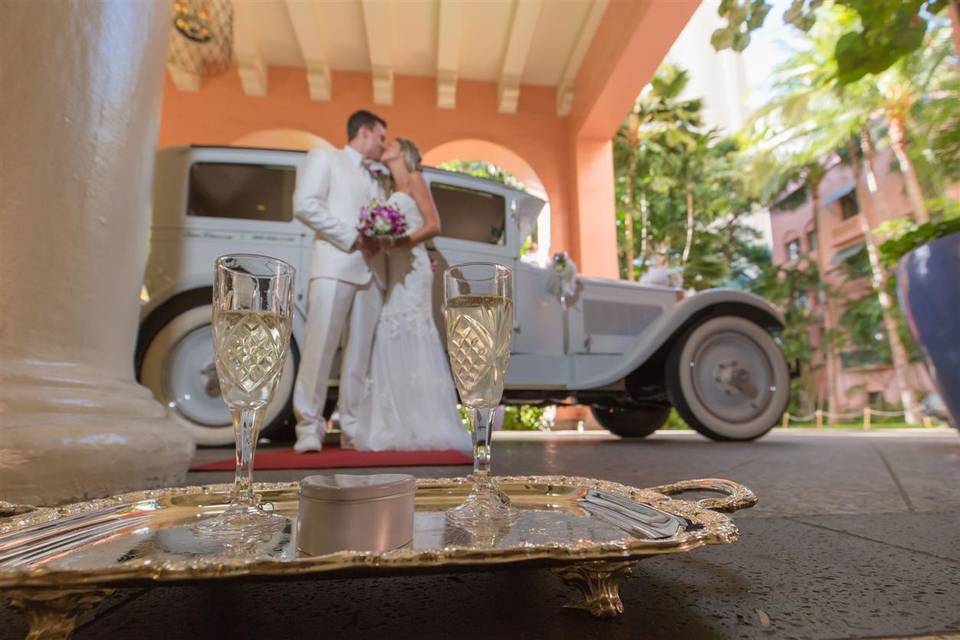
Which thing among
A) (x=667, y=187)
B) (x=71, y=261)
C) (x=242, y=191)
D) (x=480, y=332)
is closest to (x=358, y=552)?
(x=480, y=332)

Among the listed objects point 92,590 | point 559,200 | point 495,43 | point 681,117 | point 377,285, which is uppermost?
point 681,117

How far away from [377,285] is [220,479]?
151cm

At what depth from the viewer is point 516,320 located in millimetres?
3633

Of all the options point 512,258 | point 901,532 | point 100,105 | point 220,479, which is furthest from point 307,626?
point 512,258

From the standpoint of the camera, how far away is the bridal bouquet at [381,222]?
2736 mm

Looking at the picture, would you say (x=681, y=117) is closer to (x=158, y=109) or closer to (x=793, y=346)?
(x=793, y=346)

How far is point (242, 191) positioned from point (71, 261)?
94.3 inches

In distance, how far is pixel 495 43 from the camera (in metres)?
6.25

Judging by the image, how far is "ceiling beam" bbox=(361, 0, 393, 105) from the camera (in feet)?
18.2

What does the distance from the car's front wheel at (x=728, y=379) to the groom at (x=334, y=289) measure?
199 centimetres

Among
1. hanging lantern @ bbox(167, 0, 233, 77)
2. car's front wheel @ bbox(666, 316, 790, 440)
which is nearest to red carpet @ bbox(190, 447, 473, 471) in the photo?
car's front wheel @ bbox(666, 316, 790, 440)

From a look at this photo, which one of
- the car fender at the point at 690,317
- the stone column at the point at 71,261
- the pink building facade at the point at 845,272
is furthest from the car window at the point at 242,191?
the pink building facade at the point at 845,272

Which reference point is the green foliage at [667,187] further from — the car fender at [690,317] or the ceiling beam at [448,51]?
the car fender at [690,317]

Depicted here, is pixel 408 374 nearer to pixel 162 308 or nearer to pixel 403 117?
pixel 162 308
